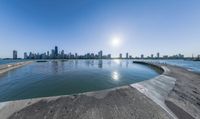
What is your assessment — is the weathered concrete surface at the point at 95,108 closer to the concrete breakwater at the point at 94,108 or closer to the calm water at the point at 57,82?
the concrete breakwater at the point at 94,108

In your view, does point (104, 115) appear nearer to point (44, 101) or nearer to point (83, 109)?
point (83, 109)

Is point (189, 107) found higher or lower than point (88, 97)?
lower

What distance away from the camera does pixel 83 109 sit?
400cm

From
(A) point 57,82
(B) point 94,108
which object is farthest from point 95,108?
(A) point 57,82

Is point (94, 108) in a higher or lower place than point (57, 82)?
higher

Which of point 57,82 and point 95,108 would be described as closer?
point 95,108

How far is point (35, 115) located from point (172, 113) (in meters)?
5.58

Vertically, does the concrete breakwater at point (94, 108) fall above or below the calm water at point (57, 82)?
above

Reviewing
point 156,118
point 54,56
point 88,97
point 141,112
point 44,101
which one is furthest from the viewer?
point 54,56

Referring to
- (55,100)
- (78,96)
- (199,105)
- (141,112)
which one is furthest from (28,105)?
(199,105)

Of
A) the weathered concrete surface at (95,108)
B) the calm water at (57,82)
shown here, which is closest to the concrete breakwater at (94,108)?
the weathered concrete surface at (95,108)

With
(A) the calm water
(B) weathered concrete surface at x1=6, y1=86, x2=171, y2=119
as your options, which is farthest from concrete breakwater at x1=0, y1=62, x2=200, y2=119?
(A) the calm water

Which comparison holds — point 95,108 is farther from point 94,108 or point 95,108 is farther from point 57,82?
point 57,82

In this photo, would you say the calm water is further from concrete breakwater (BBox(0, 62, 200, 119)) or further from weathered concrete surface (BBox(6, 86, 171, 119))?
weathered concrete surface (BBox(6, 86, 171, 119))
